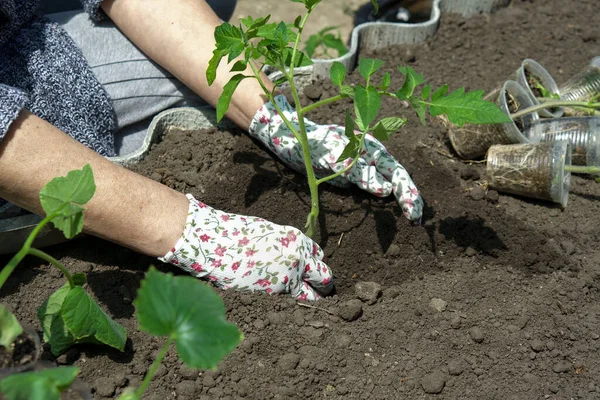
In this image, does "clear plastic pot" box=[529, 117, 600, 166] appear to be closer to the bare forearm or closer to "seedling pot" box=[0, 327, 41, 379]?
the bare forearm

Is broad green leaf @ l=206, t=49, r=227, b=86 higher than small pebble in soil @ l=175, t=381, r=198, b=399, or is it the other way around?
broad green leaf @ l=206, t=49, r=227, b=86

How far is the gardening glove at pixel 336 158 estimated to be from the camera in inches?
71.7

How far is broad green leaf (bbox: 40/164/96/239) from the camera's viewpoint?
108 centimetres

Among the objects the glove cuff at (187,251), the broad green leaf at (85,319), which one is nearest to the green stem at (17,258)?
the broad green leaf at (85,319)

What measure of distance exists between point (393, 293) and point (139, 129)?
3.44ft

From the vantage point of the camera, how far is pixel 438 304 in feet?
5.40

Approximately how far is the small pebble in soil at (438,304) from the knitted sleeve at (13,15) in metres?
1.39

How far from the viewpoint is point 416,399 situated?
1.44 m

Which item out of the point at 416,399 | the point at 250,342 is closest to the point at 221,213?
the point at 250,342

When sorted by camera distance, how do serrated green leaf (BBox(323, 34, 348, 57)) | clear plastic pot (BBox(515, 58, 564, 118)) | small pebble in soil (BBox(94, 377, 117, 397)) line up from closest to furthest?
1. small pebble in soil (BBox(94, 377, 117, 397))
2. clear plastic pot (BBox(515, 58, 564, 118))
3. serrated green leaf (BBox(323, 34, 348, 57))

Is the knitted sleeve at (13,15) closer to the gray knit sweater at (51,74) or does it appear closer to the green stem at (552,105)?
the gray knit sweater at (51,74)

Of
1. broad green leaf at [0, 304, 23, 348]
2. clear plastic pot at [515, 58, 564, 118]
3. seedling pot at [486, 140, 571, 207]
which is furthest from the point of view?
clear plastic pot at [515, 58, 564, 118]

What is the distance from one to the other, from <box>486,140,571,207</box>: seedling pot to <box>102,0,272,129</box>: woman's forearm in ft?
2.44

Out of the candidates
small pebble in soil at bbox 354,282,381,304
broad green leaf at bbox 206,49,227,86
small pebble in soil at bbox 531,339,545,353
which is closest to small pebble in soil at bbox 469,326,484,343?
small pebble in soil at bbox 531,339,545,353
